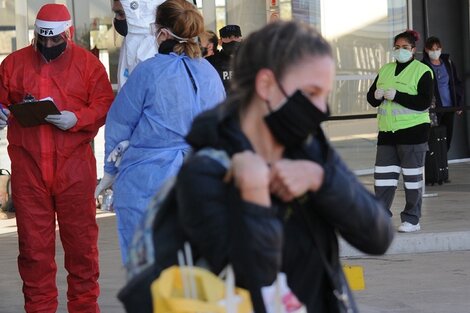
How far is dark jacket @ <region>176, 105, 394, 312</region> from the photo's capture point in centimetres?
245

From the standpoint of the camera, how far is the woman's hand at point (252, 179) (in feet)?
7.93

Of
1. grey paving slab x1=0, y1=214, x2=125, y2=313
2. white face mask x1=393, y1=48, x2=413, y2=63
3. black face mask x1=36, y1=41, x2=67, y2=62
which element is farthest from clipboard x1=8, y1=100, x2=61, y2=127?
white face mask x1=393, y1=48, x2=413, y2=63

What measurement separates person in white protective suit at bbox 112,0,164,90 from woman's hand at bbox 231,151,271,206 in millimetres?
4260

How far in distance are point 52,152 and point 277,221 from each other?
13.8 feet

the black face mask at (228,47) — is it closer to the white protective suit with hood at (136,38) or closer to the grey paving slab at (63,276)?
the grey paving slab at (63,276)

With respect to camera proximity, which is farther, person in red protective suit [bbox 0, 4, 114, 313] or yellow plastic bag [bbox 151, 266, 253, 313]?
person in red protective suit [bbox 0, 4, 114, 313]

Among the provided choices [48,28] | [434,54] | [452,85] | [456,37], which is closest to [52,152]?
[48,28]

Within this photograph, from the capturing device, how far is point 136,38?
6.75 metres

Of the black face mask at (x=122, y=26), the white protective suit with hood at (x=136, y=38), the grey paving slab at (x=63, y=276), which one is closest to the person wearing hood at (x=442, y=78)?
the grey paving slab at (x=63, y=276)

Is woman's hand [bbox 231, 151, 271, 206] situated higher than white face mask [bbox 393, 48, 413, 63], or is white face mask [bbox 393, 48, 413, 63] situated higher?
white face mask [bbox 393, 48, 413, 63]

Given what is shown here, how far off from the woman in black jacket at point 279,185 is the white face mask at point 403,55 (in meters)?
7.75

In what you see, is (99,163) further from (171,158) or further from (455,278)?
(171,158)

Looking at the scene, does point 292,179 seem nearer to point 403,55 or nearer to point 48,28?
point 48,28

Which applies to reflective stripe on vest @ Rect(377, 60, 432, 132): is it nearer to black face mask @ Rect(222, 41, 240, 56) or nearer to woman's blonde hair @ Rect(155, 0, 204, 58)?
black face mask @ Rect(222, 41, 240, 56)
